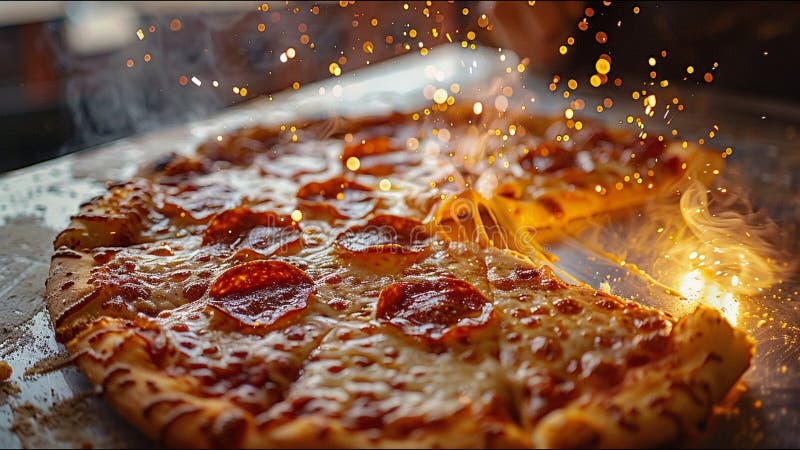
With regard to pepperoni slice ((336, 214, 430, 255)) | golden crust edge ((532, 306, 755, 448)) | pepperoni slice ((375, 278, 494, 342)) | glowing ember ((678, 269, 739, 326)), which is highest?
pepperoni slice ((336, 214, 430, 255))

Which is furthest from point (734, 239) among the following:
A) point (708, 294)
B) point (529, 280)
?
point (529, 280)

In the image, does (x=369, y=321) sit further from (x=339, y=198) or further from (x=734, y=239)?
(x=734, y=239)

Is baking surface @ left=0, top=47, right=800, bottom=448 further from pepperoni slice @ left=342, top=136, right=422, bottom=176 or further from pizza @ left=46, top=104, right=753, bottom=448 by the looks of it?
pepperoni slice @ left=342, top=136, right=422, bottom=176

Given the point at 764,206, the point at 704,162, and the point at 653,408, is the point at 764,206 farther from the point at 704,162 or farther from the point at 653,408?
the point at 653,408

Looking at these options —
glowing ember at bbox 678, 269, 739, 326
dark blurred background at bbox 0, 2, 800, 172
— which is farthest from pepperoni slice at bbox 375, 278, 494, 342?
dark blurred background at bbox 0, 2, 800, 172

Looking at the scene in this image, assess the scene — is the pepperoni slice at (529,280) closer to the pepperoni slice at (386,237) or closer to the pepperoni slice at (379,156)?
the pepperoni slice at (386,237)

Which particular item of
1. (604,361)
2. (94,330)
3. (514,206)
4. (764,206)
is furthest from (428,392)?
(764,206)
